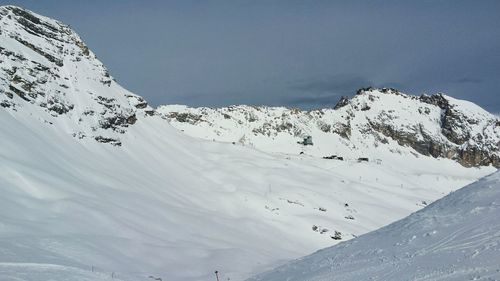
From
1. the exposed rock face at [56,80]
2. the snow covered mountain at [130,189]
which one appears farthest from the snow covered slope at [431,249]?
the exposed rock face at [56,80]

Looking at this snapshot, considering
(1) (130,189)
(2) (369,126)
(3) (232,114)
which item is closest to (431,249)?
(1) (130,189)

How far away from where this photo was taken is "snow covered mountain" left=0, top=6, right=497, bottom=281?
2959 cm

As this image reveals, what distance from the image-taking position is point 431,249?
1548 centimetres

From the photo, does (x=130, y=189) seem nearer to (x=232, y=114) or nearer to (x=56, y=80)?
(x=56, y=80)

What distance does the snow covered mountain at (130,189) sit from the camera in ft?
97.1

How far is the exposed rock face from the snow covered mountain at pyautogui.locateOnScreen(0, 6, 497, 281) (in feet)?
0.54

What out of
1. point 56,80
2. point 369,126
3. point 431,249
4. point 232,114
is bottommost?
point 431,249

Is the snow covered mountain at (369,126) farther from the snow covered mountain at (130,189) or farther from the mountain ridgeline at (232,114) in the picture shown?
the snow covered mountain at (130,189)

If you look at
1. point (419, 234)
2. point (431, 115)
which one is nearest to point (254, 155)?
point (419, 234)

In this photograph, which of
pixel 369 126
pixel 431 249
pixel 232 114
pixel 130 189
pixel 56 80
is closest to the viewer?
pixel 431 249

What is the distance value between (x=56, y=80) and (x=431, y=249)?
51356mm

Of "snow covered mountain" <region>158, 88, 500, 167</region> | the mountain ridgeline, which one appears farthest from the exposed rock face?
"snow covered mountain" <region>158, 88, 500, 167</region>

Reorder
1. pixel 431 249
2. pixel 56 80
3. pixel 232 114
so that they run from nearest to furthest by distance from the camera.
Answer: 1. pixel 431 249
2. pixel 56 80
3. pixel 232 114

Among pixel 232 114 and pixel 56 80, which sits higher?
pixel 232 114
